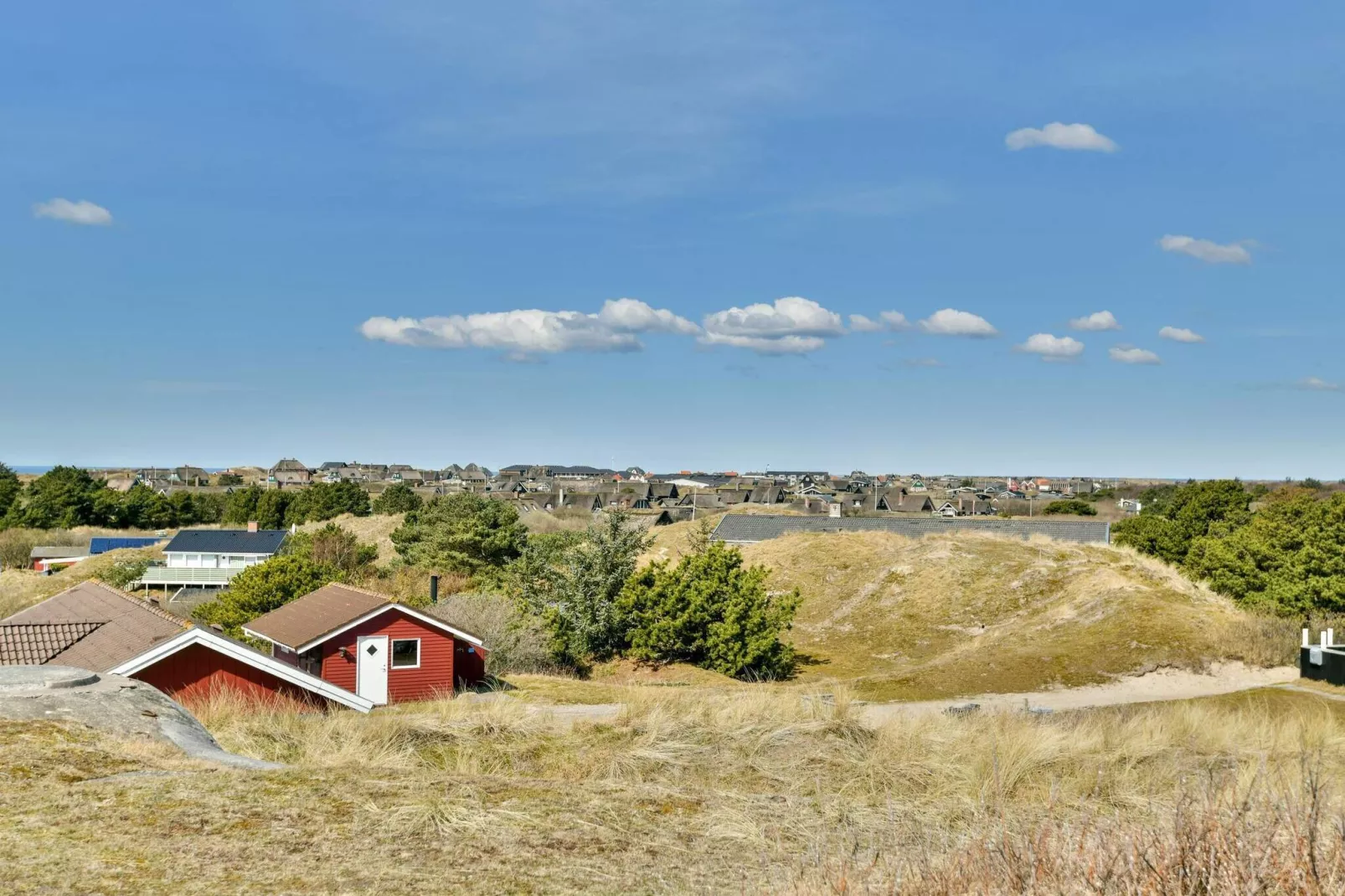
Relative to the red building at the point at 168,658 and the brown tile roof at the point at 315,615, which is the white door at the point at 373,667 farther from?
the red building at the point at 168,658

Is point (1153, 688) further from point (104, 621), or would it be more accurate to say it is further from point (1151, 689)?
point (104, 621)

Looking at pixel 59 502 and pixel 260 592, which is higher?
pixel 59 502

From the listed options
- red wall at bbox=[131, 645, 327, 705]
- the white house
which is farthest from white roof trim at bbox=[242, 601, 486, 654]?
the white house

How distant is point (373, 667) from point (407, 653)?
1.09m

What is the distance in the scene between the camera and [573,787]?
292 inches

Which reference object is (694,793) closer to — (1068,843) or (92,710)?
(1068,843)

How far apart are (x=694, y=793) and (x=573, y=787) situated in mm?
946

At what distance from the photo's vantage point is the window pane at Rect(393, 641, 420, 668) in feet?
103

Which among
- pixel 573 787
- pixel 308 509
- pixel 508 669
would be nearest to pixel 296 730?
pixel 573 787

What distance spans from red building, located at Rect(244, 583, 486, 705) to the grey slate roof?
3811cm

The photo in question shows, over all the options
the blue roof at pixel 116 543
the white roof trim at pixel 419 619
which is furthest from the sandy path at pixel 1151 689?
the blue roof at pixel 116 543

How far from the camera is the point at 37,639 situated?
91.3 feet

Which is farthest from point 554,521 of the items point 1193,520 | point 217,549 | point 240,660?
point 240,660

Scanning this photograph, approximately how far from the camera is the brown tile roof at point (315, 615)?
30828mm
